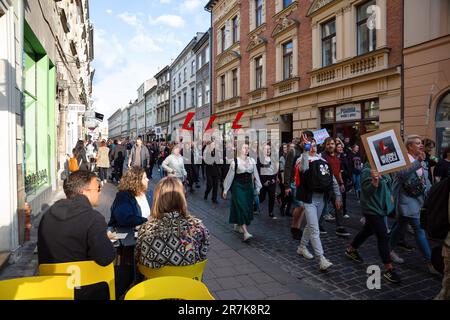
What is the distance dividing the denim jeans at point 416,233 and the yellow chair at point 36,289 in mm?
4225

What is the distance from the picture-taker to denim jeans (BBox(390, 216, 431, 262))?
4388mm

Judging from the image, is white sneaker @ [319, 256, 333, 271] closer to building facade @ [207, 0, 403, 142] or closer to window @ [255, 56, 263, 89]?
building facade @ [207, 0, 403, 142]

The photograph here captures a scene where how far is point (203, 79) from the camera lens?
30.2 meters

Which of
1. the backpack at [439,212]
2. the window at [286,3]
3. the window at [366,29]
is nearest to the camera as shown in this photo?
the backpack at [439,212]

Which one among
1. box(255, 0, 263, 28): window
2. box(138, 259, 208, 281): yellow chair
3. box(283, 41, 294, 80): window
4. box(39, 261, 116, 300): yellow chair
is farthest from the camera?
box(255, 0, 263, 28): window

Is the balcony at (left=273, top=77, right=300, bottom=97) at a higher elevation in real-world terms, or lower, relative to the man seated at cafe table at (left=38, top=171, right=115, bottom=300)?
higher

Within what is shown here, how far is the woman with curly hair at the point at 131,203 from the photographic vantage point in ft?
11.3

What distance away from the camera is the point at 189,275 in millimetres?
2596

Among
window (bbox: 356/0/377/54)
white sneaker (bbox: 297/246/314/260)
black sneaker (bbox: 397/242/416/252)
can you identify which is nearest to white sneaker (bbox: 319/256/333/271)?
white sneaker (bbox: 297/246/314/260)

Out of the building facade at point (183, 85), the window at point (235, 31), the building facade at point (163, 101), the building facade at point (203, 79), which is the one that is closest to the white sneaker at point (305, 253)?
the window at point (235, 31)

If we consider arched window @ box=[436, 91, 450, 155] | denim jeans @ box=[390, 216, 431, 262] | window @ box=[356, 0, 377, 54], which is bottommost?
denim jeans @ box=[390, 216, 431, 262]

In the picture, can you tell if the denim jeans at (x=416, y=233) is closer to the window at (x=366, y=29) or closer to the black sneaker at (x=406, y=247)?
the black sneaker at (x=406, y=247)

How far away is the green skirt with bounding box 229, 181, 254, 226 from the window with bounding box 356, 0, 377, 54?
356 inches
